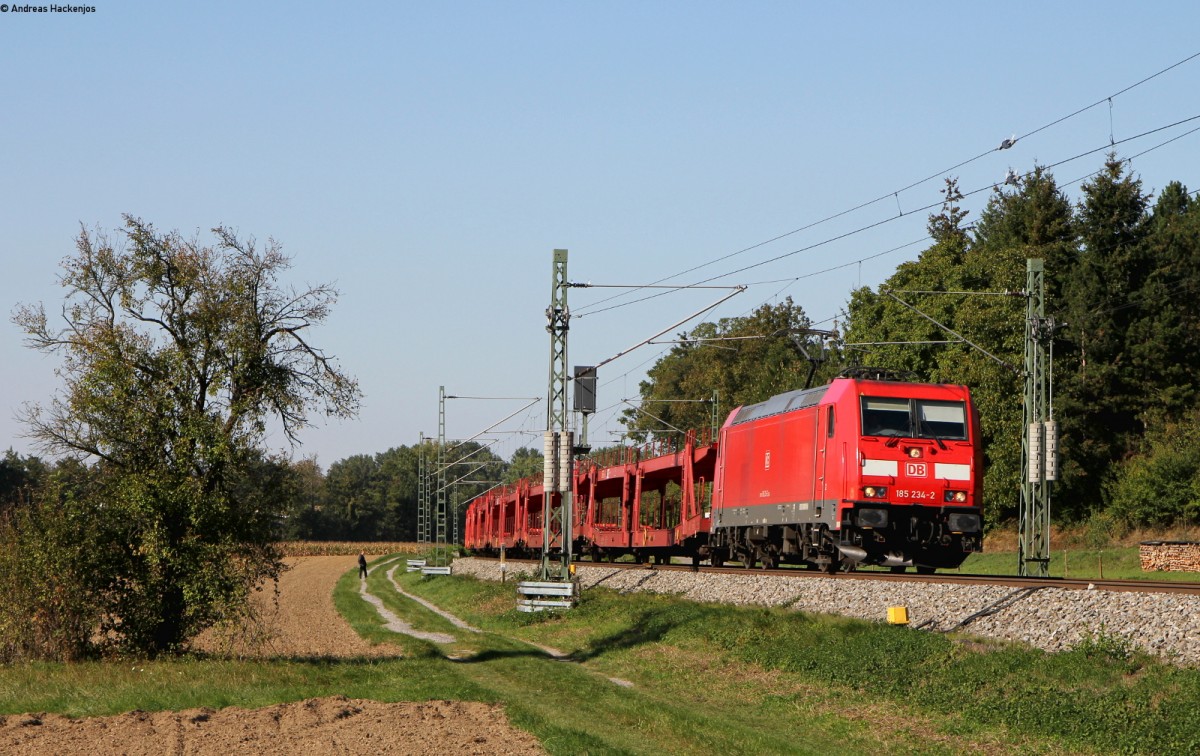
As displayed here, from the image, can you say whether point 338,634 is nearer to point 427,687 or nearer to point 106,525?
point 106,525

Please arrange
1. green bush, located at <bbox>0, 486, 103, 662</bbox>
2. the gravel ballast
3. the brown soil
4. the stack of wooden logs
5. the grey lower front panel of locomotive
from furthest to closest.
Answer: the stack of wooden logs → the grey lower front panel of locomotive → green bush, located at <bbox>0, 486, 103, 662</bbox> → the gravel ballast → the brown soil

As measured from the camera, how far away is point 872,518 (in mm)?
26281

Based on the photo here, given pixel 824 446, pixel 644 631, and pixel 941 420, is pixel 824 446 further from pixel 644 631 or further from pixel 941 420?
pixel 644 631

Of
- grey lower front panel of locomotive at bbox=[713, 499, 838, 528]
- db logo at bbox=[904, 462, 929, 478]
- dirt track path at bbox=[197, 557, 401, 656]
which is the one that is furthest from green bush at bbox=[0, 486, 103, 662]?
db logo at bbox=[904, 462, 929, 478]

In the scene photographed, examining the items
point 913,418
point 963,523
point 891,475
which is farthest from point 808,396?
point 963,523

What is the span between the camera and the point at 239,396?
2462 cm

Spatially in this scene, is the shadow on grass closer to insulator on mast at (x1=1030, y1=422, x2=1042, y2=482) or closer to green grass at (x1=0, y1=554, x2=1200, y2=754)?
green grass at (x1=0, y1=554, x2=1200, y2=754)

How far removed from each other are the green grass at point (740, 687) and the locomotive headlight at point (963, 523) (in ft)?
16.4

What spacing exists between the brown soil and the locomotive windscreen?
11893 mm

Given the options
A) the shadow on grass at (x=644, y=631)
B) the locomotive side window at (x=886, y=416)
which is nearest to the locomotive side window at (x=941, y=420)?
the locomotive side window at (x=886, y=416)

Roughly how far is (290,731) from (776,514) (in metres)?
16.8

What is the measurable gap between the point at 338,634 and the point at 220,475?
935 centimetres

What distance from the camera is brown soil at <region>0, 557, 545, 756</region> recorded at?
14477 mm

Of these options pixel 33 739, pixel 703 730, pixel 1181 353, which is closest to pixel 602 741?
Answer: pixel 703 730
